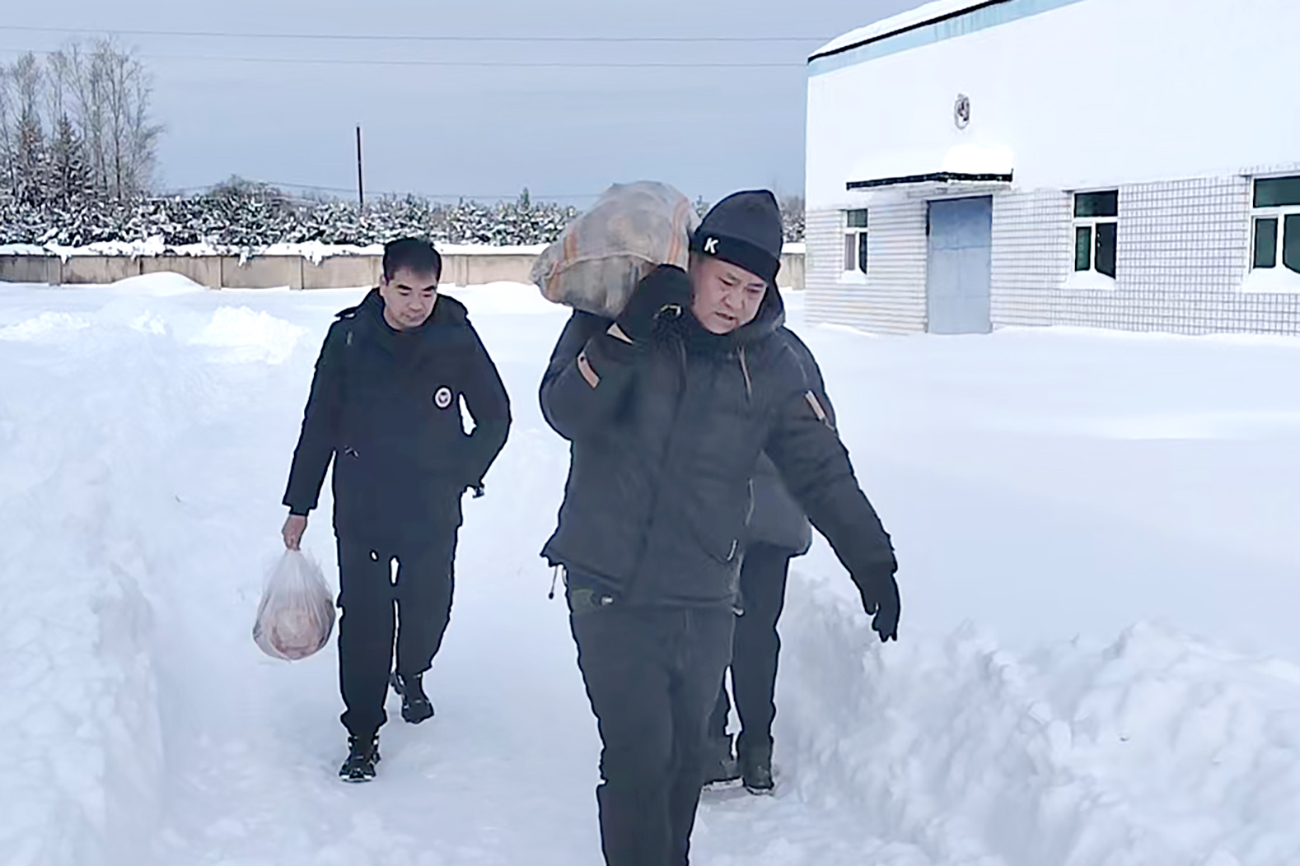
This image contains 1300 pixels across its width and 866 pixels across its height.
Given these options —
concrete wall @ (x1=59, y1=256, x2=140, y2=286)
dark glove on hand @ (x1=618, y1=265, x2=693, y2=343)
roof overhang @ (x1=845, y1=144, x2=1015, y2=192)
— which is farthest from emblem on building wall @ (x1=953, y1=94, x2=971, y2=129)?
concrete wall @ (x1=59, y1=256, x2=140, y2=286)

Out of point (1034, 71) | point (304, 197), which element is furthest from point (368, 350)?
point (304, 197)

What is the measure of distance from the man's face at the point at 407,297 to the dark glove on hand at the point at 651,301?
168 cm

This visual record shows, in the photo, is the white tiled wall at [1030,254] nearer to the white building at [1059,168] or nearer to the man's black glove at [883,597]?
the white building at [1059,168]

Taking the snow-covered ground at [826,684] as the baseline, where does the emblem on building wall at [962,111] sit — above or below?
above

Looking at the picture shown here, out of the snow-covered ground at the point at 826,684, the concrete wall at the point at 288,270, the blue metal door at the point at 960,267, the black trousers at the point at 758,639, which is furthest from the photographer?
the concrete wall at the point at 288,270

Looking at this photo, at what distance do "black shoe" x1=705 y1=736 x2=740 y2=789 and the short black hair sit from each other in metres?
1.84

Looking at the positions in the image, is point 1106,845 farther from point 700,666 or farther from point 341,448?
point 341,448

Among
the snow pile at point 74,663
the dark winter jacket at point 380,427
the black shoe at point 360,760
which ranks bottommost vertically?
the black shoe at point 360,760

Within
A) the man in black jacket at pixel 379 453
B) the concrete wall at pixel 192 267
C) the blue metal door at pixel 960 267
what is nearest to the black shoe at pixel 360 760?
the man in black jacket at pixel 379 453

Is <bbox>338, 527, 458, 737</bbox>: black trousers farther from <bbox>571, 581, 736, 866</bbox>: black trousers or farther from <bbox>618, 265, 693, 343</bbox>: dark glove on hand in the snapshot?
<bbox>618, 265, 693, 343</bbox>: dark glove on hand

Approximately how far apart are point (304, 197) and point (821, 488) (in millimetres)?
49339

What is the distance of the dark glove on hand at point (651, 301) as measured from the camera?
3027 millimetres

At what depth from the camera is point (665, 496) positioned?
3133mm

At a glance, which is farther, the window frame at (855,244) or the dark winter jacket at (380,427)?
the window frame at (855,244)
